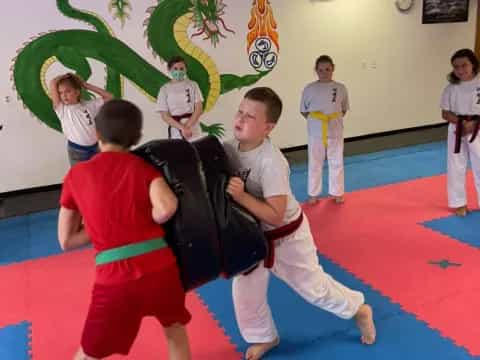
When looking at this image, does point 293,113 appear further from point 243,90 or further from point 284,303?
point 284,303

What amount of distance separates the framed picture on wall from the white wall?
0.12 metres

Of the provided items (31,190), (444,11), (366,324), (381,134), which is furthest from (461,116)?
(31,190)

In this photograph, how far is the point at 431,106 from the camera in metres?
9.07

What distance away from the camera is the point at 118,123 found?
1858mm

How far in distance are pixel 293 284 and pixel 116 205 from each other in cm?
116

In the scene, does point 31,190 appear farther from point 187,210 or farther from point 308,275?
point 187,210

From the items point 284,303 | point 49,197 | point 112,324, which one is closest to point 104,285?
point 112,324

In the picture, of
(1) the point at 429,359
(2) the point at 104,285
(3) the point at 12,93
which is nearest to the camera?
(2) the point at 104,285

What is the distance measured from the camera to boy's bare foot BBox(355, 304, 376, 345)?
272 centimetres

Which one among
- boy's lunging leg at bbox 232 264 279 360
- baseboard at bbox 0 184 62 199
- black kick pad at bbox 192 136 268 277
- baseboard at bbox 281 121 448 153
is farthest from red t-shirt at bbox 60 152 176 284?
baseboard at bbox 281 121 448 153

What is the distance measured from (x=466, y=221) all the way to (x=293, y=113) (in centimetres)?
362

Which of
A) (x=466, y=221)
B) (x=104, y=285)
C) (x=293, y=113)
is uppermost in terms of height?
(x=104, y=285)

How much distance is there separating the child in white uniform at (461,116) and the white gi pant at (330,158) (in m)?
1.07

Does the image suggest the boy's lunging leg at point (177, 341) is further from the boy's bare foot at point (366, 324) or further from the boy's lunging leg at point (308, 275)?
the boy's bare foot at point (366, 324)
